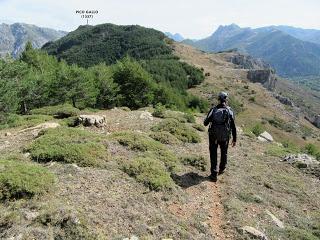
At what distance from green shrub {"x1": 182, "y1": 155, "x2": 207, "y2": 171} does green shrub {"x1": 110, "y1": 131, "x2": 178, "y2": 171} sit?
0.53m

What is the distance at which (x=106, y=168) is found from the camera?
12.7m

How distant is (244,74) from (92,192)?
194087 millimetres

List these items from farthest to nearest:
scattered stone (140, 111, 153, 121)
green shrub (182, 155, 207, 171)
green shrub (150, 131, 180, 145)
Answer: scattered stone (140, 111, 153, 121) → green shrub (150, 131, 180, 145) → green shrub (182, 155, 207, 171)

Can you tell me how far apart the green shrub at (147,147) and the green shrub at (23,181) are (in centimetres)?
480

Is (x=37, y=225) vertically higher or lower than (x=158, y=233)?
higher

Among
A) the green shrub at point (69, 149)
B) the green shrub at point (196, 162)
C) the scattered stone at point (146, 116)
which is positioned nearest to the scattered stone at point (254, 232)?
the green shrub at point (196, 162)

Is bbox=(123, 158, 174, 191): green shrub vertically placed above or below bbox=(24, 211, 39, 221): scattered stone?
below

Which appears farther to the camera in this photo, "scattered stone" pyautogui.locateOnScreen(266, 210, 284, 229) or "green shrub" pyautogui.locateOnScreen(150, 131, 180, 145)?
"green shrub" pyautogui.locateOnScreen(150, 131, 180, 145)

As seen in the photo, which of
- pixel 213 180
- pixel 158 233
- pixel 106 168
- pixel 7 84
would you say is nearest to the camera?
pixel 158 233

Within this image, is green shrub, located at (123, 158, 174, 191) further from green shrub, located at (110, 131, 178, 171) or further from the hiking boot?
the hiking boot

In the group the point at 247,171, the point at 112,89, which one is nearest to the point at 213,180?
the point at 247,171

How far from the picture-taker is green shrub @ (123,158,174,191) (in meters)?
11.9

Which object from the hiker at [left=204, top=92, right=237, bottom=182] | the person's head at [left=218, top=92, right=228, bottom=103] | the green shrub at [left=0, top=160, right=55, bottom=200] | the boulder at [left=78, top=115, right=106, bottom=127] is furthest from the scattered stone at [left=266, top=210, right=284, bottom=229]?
the boulder at [left=78, top=115, right=106, bottom=127]

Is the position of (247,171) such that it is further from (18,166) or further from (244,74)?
(244,74)
